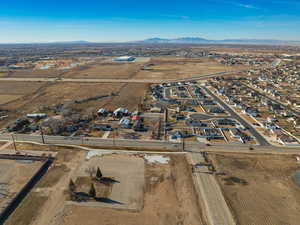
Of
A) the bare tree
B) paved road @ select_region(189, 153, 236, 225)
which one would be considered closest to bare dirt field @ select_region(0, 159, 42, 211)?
the bare tree

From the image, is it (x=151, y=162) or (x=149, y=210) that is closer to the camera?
(x=149, y=210)

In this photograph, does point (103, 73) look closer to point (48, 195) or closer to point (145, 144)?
point (145, 144)

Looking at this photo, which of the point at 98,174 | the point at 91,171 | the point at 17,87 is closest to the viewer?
the point at 98,174

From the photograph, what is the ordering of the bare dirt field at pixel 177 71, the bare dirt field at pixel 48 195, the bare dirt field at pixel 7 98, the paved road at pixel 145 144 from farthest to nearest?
the bare dirt field at pixel 177 71
the bare dirt field at pixel 7 98
the paved road at pixel 145 144
the bare dirt field at pixel 48 195

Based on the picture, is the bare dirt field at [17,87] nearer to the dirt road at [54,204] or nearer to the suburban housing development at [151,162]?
the suburban housing development at [151,162]

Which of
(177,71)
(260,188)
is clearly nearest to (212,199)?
(260,188)

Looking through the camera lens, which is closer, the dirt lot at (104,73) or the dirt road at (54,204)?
the dirt road at (54,204)

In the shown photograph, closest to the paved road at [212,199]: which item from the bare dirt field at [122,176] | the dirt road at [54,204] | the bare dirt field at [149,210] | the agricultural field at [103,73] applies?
the bare dirt field at [149,210]

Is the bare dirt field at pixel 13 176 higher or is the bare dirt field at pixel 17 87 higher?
the bare dirt field at pixel 17 87
